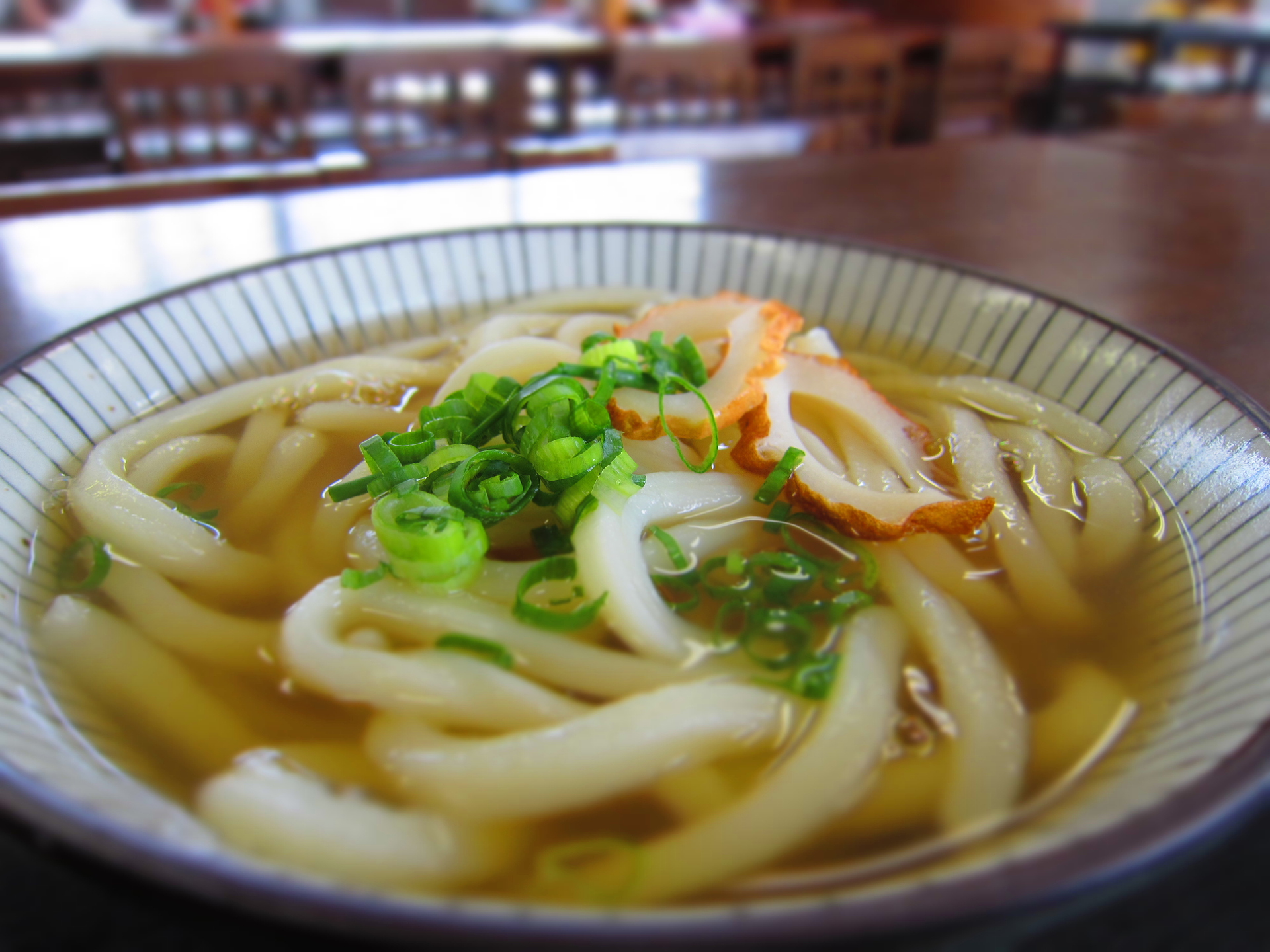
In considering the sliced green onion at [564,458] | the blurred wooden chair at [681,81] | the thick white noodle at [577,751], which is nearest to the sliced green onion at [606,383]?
the sliced green onion at [564,458]

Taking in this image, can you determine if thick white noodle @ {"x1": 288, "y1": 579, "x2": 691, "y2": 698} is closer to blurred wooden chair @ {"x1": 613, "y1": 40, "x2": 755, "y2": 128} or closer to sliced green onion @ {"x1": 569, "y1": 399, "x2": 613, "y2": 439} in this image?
sliced green onion @ {"x1": 569, "y1": 399, "x2": 613, "y2": 439}

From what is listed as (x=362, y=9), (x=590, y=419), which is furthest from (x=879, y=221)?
(x=362, y=9)

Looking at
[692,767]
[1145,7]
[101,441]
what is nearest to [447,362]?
[101,441]

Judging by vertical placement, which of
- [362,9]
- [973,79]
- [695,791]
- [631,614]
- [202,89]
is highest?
[362,9]

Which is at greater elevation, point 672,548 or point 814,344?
point 814,344

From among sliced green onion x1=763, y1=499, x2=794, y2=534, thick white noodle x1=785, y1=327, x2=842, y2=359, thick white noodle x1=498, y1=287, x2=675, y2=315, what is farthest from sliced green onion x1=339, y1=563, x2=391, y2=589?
thick white noodle x1=498, y1=287, x2=675, y2=315

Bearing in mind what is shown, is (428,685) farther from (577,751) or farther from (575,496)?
(575,496)

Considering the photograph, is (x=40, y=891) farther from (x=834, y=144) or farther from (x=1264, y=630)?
(x=834, y=144)

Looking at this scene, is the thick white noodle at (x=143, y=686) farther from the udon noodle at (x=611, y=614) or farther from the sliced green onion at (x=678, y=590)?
the sliced green onion at (x=678, y=590)
